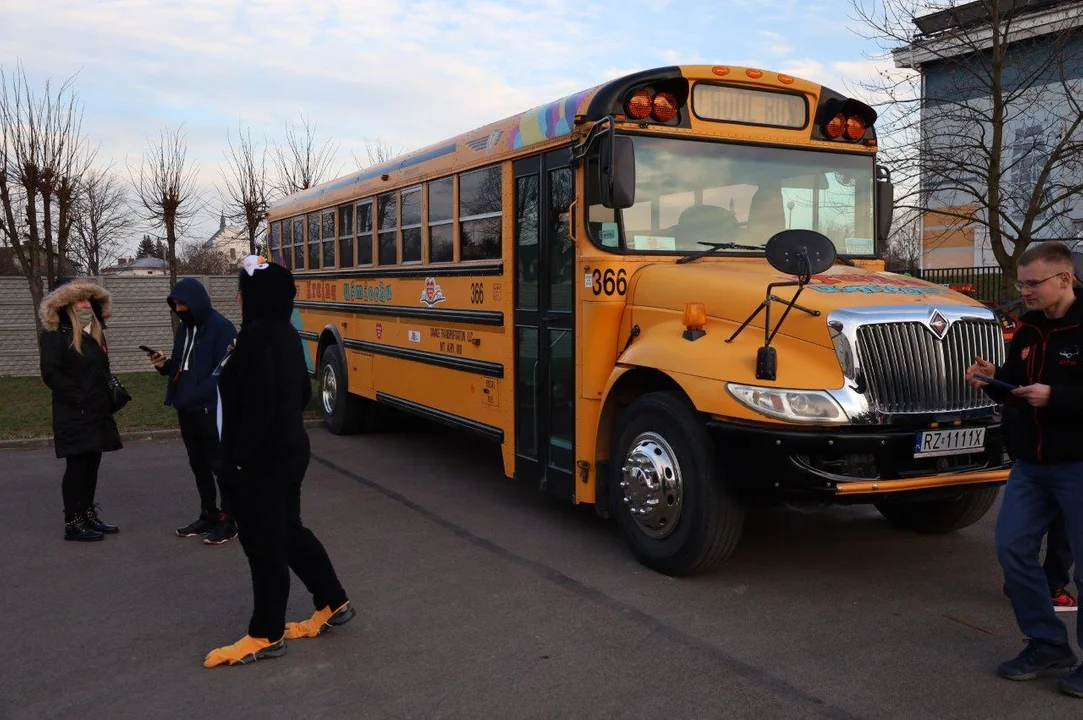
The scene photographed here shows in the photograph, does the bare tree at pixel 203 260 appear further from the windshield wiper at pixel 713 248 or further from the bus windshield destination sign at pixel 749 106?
the windshield wiper at pixel 713 248

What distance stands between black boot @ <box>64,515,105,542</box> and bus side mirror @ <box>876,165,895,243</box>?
17.3 ft

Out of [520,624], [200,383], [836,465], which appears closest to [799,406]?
[836,465]

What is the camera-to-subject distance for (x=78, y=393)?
19.7 feet

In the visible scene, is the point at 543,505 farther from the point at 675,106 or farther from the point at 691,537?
the point at 675,106

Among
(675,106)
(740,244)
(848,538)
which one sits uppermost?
(675,106)

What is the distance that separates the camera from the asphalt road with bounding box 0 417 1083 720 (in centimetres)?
364

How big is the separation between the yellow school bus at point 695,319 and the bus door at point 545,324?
17 mm

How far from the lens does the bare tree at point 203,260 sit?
52438mm

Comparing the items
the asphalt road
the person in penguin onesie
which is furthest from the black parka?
the person in penguin onesie

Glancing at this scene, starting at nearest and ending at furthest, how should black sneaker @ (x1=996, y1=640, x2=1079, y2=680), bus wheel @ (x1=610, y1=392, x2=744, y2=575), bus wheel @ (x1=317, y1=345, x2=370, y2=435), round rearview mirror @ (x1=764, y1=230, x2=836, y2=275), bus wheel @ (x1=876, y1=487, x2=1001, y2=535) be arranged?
1. black sneaker @ (x1=996, y1=640, x2=1079, y2=680)
2. round rearview mirror @ (x1=764, y1=230, x2=836, y2=275)
3. bus wheel @ (x1=610, y1=392, x2=744, y2=575)
4. bus wheel @ (x1=876, y1=487, x2=1001, y2=535)
5. bus wheel @ (x1=317, y1=345, x2=370, y2=435)

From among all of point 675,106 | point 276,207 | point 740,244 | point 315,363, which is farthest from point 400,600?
point 276,207

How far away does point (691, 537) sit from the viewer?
485cm

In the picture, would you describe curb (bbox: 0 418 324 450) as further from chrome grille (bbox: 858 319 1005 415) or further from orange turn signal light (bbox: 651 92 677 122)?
chrome grille (bbox: 858 319 1005 415)

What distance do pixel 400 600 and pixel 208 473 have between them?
1.97 m
